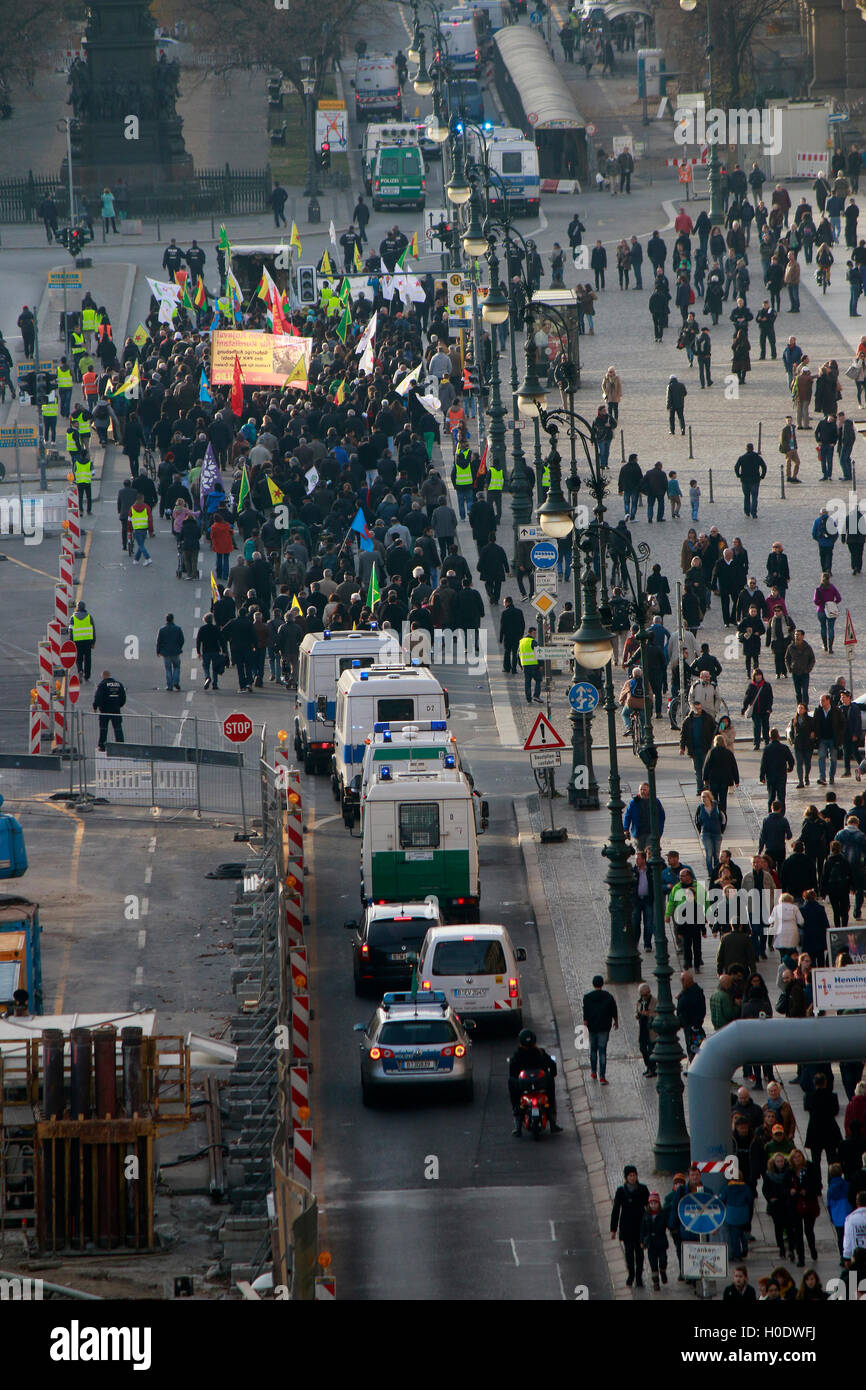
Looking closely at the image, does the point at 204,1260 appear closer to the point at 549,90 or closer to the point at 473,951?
the point at 473,951

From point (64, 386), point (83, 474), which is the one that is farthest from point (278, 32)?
point (83, 474)

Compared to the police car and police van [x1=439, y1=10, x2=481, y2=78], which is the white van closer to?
the police car

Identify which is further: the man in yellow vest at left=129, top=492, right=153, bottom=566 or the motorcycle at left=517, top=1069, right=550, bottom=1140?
the man in yellow vest at left=129, top=492, right=153, bottom=566

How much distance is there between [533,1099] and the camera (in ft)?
77.3

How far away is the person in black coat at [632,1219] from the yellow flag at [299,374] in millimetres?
32875

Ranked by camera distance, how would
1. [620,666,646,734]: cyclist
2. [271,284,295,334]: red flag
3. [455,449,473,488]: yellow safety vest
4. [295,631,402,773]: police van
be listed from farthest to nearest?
[271,284,295,334]: red flag → [455,449,473,488]: yellow safety vest → [295,631,402,773]: police van → [620,666,646,734]: cyclist

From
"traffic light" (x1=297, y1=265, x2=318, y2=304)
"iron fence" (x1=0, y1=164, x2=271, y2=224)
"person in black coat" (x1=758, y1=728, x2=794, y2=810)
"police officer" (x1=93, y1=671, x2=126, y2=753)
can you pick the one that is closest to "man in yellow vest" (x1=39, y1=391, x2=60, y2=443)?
"traffic light" (x1=297, y1=265, x2=318, y2=304)

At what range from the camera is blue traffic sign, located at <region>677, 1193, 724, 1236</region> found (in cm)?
1884

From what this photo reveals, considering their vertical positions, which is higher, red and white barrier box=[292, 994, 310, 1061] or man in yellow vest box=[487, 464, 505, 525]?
man in yellow vest box=[487, 464, 505, 525]

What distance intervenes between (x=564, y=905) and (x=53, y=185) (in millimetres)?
63891

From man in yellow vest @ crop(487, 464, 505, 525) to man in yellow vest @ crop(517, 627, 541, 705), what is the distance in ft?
27.8

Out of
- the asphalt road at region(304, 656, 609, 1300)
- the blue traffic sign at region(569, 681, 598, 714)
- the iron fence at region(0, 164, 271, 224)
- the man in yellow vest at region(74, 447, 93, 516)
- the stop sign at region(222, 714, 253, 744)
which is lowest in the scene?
the asphalt road at region(304, 656, 609, 1300)

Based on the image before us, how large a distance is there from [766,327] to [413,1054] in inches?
1416

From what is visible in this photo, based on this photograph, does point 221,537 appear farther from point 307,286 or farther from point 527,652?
point 307,286
